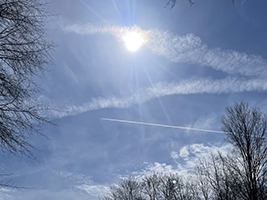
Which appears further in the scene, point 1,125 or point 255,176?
point 255,176

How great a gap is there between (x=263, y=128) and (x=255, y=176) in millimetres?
2255

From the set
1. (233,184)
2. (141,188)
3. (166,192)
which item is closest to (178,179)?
(166,192)

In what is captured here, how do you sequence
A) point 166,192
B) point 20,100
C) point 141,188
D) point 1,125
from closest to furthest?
point 1,125 → point 20,100 → point 166,192 → point 141,188

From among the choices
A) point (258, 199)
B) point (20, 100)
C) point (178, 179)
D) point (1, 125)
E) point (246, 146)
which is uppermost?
point (178, 179)

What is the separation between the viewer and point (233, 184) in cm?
776

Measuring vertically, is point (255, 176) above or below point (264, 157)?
below

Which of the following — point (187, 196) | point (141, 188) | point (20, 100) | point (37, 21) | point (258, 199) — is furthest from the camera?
point (141, 188)

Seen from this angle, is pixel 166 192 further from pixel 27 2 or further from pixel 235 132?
pixel 27 2

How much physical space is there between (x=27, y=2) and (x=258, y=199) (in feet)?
34.8

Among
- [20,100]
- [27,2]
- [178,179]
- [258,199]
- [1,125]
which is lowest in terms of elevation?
[258,199]

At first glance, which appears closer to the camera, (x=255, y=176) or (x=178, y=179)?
(x=255, y=176)

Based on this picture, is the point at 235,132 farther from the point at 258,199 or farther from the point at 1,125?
the point at 1,125

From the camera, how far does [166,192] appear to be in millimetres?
26469

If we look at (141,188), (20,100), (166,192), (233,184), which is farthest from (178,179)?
(20,100)
